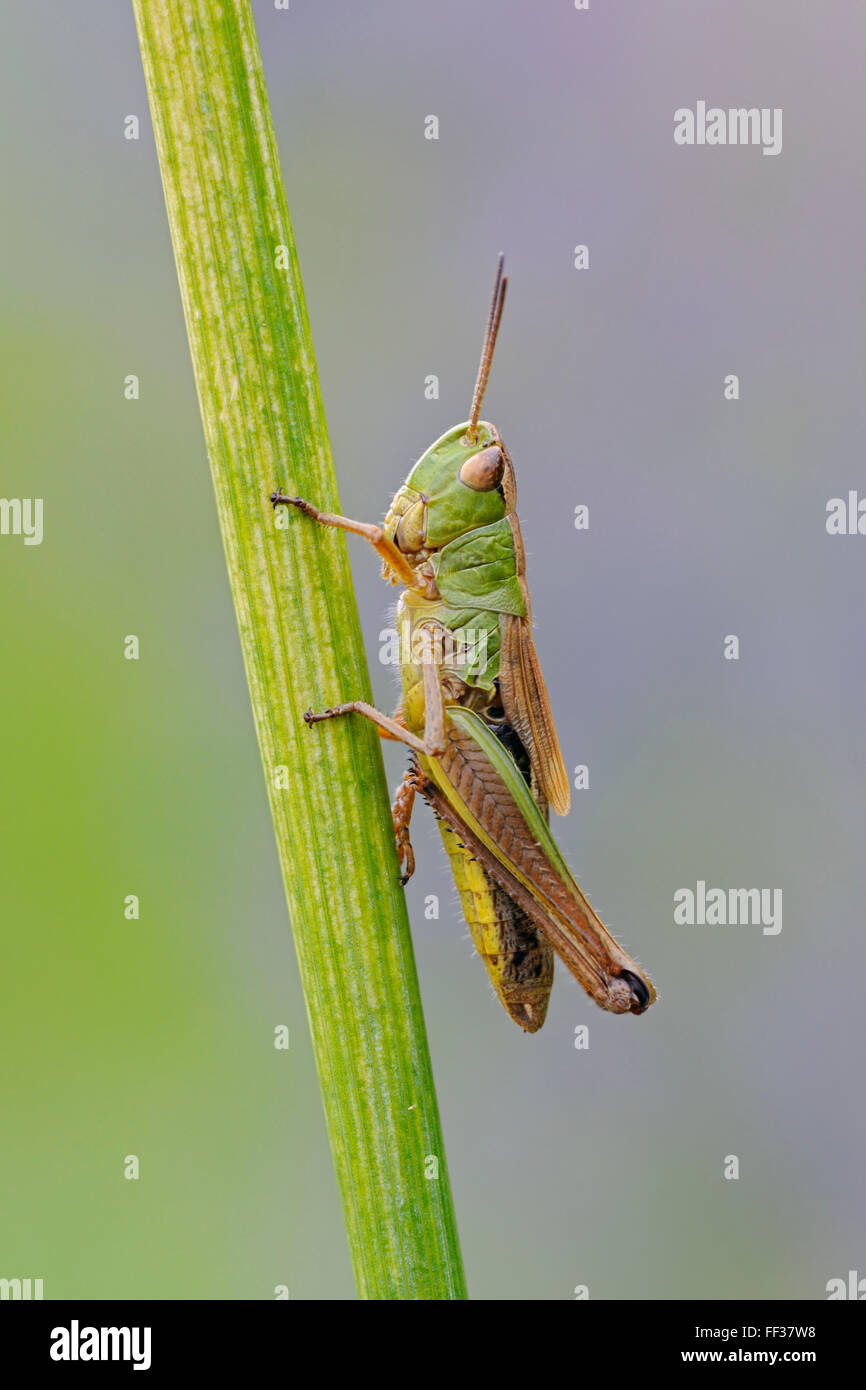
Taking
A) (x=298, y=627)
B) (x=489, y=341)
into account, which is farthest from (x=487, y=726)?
(x=298, y=627)

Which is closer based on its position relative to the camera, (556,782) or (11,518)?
(556,782)

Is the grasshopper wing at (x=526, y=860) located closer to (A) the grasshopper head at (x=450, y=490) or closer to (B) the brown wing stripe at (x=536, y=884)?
(B) the brown wing stripe at (x=536, y=884)

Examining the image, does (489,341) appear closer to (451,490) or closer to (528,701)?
(451,490)

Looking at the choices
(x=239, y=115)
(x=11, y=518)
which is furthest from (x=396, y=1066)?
(x=11, y=518)

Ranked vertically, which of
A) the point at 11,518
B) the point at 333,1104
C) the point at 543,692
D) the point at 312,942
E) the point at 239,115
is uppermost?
the point at 11,518

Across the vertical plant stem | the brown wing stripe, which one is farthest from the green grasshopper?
the vertical plant stem

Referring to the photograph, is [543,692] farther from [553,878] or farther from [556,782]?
[553,878]
